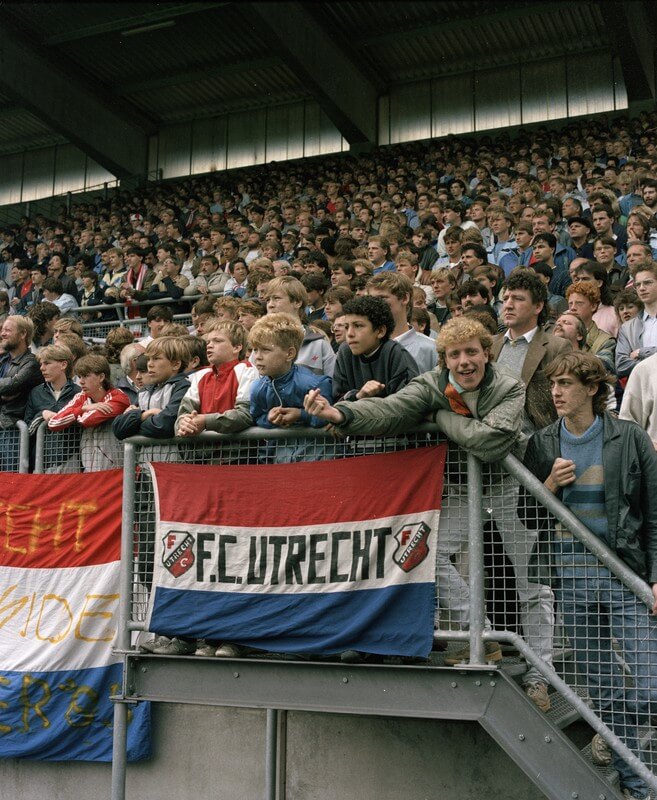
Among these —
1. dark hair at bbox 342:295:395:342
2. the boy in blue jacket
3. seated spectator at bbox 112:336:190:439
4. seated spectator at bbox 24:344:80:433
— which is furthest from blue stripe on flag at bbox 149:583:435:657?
seated spectator at bbox 24:344:80:433

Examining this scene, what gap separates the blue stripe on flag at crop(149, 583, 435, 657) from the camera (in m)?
4.87

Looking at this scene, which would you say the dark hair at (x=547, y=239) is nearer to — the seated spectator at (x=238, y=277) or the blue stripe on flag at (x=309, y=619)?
the seated spectator at (x=238, y=277)

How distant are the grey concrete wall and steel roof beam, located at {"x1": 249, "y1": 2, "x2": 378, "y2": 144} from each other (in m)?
18.9

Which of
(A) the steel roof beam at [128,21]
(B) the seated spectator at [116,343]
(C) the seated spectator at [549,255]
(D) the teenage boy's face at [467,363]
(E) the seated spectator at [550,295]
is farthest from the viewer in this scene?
(A) the steel roof beam at [128,21]

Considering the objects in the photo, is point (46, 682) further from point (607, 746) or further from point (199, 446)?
point (607, 746)

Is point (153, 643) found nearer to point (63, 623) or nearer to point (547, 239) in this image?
point (63, 623)

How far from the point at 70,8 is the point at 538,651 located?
24081 millimetres

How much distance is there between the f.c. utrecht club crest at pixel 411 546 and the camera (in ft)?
16.1

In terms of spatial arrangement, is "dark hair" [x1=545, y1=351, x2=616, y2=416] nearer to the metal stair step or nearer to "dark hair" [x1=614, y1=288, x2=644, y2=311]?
the metal stair step

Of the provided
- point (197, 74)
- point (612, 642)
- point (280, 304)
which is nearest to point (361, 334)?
point (280, 304)

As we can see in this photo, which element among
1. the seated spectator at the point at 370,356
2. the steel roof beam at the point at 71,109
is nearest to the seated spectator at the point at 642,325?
the seated spectator at the point at 370,356

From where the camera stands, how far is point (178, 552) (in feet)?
18.4

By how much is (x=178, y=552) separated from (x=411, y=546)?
1435 mm

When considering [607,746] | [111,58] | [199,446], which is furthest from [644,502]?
[111,58]
